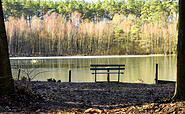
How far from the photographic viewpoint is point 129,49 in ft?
188

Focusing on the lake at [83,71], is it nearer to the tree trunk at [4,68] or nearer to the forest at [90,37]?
the tree trunk at [4,68]

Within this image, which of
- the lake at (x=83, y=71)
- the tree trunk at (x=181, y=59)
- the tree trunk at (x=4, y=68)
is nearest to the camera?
the tree trunk at (x=181, y=59)

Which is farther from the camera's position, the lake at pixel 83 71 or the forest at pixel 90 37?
the forest at pixel 90 37

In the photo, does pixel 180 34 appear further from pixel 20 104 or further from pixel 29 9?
pixel 29 9

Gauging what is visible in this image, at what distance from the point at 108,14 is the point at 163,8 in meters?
24.4

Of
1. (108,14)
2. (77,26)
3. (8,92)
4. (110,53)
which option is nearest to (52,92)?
(8,92)

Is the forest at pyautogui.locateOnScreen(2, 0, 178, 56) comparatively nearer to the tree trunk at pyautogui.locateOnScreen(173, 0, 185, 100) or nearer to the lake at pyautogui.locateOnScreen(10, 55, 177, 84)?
the lake at pyautogui.locateOnScreen(10, 55, 177, 84)

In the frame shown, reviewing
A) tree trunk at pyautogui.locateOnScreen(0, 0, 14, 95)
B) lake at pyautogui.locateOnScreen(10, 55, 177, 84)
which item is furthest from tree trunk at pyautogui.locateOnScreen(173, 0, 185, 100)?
tree trunk at pyautogui.locateOnScreen(0, 0, 14, 95)

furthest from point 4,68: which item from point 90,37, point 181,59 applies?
point 90,37

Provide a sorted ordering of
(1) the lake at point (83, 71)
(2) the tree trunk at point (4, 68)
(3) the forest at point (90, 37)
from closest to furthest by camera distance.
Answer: (2) the tree trunk at point (4, 68)
(1) the lake at point (83, 71)
(3) the forest at point (90, 37)

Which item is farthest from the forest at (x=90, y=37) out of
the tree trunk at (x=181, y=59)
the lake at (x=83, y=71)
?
the tree trunk at (x=181, y=59)

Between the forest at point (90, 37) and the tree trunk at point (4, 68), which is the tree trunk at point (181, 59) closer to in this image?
the tree trunk at point (4, 68)

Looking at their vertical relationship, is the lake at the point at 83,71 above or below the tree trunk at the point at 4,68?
below

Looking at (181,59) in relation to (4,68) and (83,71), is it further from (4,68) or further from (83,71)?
(83,71)
